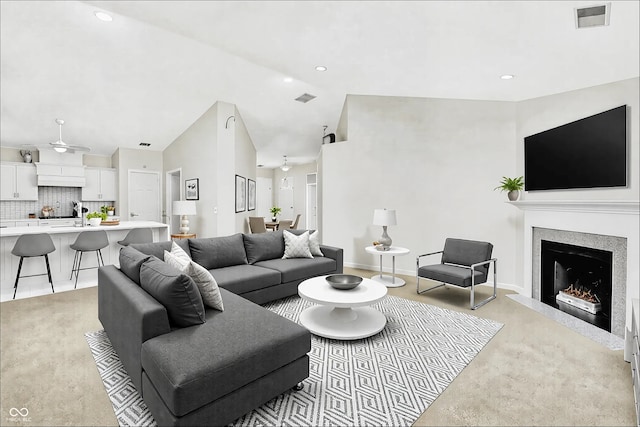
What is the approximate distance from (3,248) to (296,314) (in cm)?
379

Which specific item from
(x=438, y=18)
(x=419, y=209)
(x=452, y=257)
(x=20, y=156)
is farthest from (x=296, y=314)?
(x=20, y=156)

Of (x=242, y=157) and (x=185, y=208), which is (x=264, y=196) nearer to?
(x=242, y=157)

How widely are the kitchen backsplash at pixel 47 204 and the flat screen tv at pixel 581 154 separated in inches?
343

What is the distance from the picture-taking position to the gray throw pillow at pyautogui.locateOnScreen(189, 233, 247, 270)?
3.52 meters

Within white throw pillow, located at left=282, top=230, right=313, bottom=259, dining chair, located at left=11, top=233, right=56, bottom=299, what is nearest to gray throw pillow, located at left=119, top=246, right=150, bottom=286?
white throw pillow, located at left=282, top=230, right=313, bottom=259

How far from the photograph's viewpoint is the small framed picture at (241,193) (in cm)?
632

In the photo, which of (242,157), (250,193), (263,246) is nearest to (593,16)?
(263,246)

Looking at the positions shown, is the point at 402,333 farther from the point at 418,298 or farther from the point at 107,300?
the point at 107,300

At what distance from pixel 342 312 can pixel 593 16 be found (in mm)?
3126

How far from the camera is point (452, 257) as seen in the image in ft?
13.7

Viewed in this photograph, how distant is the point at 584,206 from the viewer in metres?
3.15

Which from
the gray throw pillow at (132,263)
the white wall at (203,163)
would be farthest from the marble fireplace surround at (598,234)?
the white wall at (203,163)

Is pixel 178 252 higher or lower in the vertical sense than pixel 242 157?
lower

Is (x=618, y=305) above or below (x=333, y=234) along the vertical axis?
below
